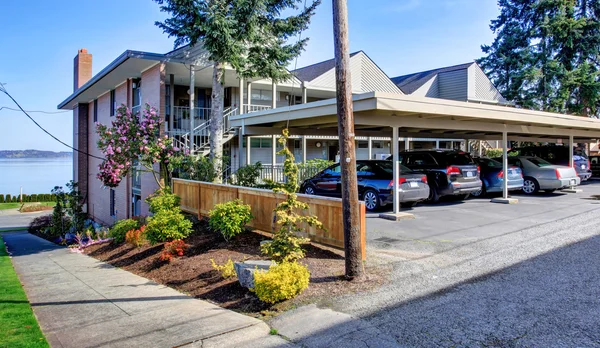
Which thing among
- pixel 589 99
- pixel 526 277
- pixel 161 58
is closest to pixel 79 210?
pixel 161 58

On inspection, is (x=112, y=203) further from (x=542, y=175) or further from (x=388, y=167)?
(x=542, y=175)

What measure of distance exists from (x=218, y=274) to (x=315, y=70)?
61.1 feet

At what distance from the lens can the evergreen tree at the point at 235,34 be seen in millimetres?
13148

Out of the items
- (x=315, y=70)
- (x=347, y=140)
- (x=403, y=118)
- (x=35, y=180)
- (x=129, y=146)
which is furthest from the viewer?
(x=35, y=180)

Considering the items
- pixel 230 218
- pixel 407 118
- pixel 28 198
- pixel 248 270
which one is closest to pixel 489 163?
pixel 407 118

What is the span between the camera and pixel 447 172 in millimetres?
13438

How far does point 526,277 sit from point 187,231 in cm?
757

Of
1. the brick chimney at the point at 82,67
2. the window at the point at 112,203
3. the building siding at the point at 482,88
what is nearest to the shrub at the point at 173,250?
the window at the point at 112,203

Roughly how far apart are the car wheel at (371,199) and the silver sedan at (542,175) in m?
7.51

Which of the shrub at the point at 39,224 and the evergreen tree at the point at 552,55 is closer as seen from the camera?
the shrub at the point at 39,224

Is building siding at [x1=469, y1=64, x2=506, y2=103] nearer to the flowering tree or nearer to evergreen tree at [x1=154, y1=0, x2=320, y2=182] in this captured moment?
evergreen tree at [x1=154, y1=0, x2=320, y2=182]

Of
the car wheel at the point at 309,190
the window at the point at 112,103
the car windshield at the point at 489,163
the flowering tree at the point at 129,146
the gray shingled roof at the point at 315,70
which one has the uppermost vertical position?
the gray shingled roof at the point at 315,70

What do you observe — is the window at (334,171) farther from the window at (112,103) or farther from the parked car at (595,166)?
the parked car at (595,166)

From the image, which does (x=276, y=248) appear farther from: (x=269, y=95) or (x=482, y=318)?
(x=269, y=95)
